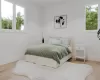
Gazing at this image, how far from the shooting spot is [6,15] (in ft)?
12.1

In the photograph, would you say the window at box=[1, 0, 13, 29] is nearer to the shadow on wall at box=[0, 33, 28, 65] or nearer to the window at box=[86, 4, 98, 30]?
the shadow on wall at box=[0, 33, 28, 65]

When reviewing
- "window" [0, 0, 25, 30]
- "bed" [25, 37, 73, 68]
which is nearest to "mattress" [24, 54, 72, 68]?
"bed" [25, 37, 73, 68]

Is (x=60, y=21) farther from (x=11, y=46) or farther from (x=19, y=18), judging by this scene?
(x=11, y=46)

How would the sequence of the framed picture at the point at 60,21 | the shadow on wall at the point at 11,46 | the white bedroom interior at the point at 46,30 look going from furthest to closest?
the framed picture at the point at 60,21 → the white bedroom interior at the point at 46,30 → the shadow on wall at the point at 11,46

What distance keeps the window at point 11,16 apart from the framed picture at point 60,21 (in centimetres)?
168

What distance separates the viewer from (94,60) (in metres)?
4.04

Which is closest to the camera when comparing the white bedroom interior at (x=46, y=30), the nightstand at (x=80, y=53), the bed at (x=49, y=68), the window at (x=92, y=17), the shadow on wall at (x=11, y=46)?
the bed at (x=49, y=68)

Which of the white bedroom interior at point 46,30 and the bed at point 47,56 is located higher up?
Answer: the white bedroom interior at point 46,30

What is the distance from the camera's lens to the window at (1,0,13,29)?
354cm

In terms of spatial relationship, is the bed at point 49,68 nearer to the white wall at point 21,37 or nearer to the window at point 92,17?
the white wall at point 21,37

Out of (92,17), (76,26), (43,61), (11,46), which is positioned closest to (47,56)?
(43,61)

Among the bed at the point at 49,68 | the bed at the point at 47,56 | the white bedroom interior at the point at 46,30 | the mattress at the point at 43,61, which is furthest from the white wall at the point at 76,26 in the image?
the mattress at the point at 43,61

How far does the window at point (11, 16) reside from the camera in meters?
3.57

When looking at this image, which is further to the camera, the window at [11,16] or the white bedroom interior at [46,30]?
the white bedroom interior at [46,30]
